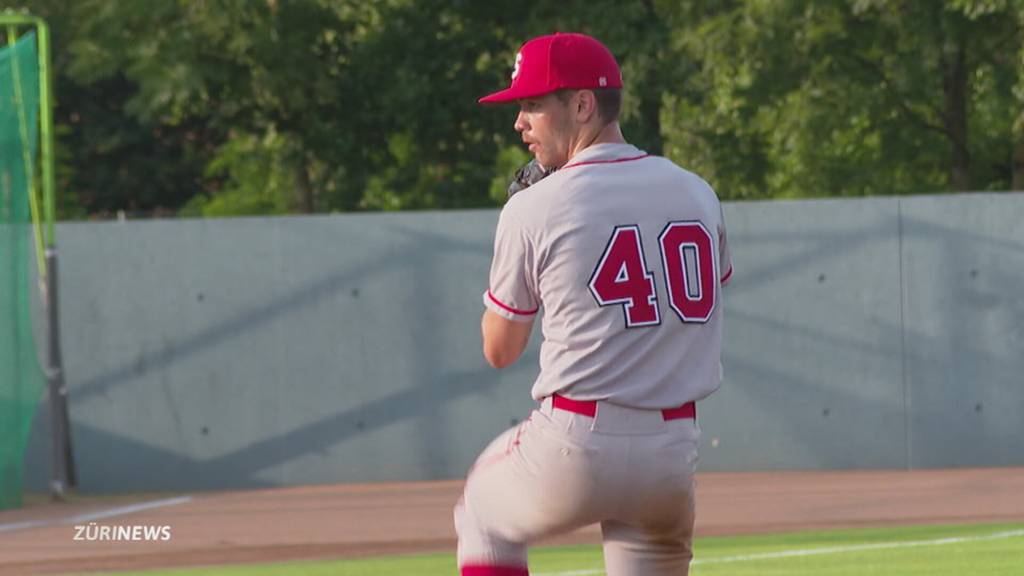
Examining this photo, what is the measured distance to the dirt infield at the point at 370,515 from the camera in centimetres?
1015

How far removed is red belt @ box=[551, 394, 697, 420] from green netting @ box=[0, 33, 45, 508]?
9.41 meters

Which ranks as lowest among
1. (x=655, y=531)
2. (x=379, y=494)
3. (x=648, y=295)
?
(x=379, y=494)

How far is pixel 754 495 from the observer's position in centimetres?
1252

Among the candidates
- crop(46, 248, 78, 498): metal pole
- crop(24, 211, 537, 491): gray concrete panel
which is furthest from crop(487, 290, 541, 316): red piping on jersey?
crop(24, 211, 537, 491): gray concrete panel

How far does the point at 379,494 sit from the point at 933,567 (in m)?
5.66

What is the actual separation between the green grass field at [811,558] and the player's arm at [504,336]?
469 centimetres

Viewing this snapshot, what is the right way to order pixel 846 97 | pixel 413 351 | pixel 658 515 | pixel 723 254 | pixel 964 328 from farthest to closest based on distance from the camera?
pixel 846 97, pixel 413 351, pixel 964 328, pixel 723 254, pixel 658 515

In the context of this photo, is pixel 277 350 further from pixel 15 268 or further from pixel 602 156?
pixel 602 156

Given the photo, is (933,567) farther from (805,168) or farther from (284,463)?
(805,168)

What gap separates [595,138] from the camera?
3854 mm

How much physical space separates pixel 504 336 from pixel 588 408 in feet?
0.83

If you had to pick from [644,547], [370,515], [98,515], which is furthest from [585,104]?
[98,515]

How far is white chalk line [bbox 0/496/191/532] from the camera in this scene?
11.5 metres

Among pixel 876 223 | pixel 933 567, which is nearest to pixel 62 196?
pixel 876 223
